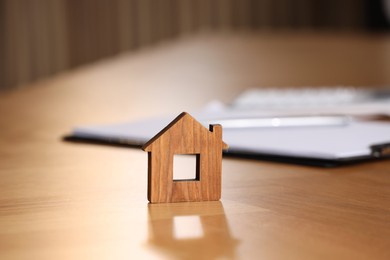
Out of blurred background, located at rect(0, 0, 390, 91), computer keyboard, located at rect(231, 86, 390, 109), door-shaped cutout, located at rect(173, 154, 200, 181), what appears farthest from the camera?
blurred background, located at rect(0, 0, 390, 91)

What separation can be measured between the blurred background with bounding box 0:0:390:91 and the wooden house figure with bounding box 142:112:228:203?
3.10m

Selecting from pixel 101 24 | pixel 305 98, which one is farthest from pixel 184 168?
pixel 101 24

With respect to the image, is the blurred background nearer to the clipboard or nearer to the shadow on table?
the clipboard

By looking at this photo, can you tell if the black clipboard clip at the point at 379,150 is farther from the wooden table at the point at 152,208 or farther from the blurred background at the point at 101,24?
the blurred background at the point at 101,24

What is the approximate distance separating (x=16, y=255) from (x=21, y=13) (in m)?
3.27

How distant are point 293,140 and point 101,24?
3.27m

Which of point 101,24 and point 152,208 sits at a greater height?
point 101,24

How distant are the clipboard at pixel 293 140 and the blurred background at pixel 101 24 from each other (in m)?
2.83

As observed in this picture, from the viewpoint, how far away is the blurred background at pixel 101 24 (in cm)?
342

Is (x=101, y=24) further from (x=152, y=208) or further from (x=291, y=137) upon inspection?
(x=152, y=208)

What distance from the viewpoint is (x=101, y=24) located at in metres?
3.73

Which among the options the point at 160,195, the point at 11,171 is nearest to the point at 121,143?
the point at 11,171

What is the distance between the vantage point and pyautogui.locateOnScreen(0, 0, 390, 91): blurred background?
A: 3.42 m

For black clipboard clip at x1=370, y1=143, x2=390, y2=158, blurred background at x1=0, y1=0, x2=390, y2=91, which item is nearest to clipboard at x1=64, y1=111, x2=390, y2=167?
black clipboard clip at x1=370, y1=143, x2=390, y2=158
